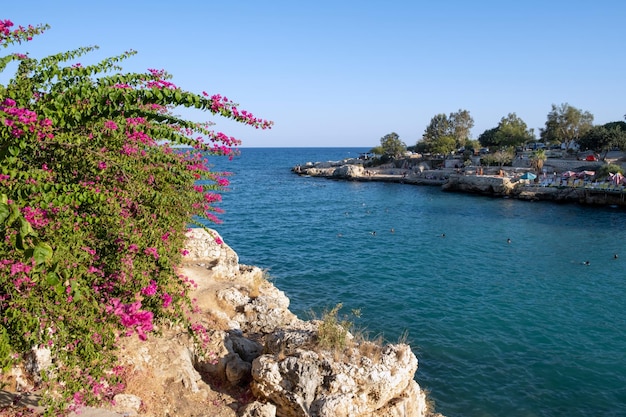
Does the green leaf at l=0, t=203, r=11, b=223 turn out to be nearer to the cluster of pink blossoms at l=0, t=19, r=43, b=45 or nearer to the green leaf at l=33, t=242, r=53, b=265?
the green leaf at l=33, t=242, r=53, b=265

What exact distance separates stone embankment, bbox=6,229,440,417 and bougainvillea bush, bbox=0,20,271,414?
4.57ft

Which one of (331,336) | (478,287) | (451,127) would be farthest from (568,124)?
(331,336)

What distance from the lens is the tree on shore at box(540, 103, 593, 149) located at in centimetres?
9831

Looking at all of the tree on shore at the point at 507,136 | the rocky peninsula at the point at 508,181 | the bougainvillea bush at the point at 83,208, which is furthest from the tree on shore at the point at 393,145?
the bougainvillea bush at the point at 83,208

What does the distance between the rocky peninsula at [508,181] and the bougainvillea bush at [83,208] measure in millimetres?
64314

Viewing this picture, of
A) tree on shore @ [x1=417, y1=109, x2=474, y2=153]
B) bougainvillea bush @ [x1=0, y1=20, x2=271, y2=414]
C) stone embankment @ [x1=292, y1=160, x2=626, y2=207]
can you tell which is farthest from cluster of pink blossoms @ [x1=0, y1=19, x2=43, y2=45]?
tree on shore @ [x1=417, y1=109, x2=474, y2=153]

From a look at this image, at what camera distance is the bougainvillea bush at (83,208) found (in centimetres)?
561

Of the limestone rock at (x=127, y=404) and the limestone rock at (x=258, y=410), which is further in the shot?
the limestone rock at (x=258, y=410)

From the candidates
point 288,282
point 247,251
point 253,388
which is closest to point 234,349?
point 253,388

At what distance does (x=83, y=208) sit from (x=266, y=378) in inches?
261

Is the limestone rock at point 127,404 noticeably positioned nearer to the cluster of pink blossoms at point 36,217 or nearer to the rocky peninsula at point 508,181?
the cluster of pink blossoms at point 36,217

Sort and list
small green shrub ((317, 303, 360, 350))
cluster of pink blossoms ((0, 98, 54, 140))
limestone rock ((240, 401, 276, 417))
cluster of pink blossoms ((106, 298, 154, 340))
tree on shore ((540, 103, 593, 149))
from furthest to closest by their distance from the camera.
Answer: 1. tree on shore ((540, 103, 593, 149))
2. small green shrub ((317, 303, 360, 350))
3. limestone rock ((240, 401, 276, 417))
4. cluster of pink blossoms ((106, 298, 154, 340))
5. cluster of pink blossoms ((0, 98, 54, 140))

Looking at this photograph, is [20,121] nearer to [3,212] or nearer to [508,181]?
[3,212]

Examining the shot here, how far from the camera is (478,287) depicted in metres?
28.1
